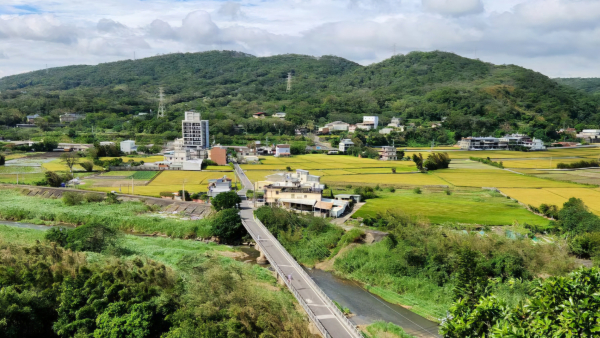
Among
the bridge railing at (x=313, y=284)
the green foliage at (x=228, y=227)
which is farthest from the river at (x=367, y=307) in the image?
the green foliage at (x=228, y=227)

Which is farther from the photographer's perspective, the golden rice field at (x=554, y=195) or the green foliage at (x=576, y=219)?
the golden rice field at (x=554, y=195)

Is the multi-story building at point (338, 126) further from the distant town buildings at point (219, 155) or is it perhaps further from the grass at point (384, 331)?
the grass at point (384, 331)

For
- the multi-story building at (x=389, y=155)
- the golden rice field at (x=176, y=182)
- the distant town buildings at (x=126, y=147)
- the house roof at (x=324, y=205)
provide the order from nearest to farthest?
the house roof at (x=324, y=205) → the golden rice field at (x=176, y=182) → the multi-story building at (x=389, y=155) → the distant town buildings at (x=126, y=147)

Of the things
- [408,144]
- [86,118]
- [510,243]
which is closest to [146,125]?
[86,118]

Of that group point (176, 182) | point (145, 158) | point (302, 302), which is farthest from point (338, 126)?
point (302, 302)

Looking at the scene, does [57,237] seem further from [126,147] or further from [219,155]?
[126,147]

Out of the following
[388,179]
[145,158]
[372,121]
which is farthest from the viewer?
[372,121]

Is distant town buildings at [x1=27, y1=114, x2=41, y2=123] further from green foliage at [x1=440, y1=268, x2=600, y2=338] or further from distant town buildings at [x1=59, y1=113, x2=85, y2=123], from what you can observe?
green foliage at [x1=440, y1=268, x2=600, y2=338]
